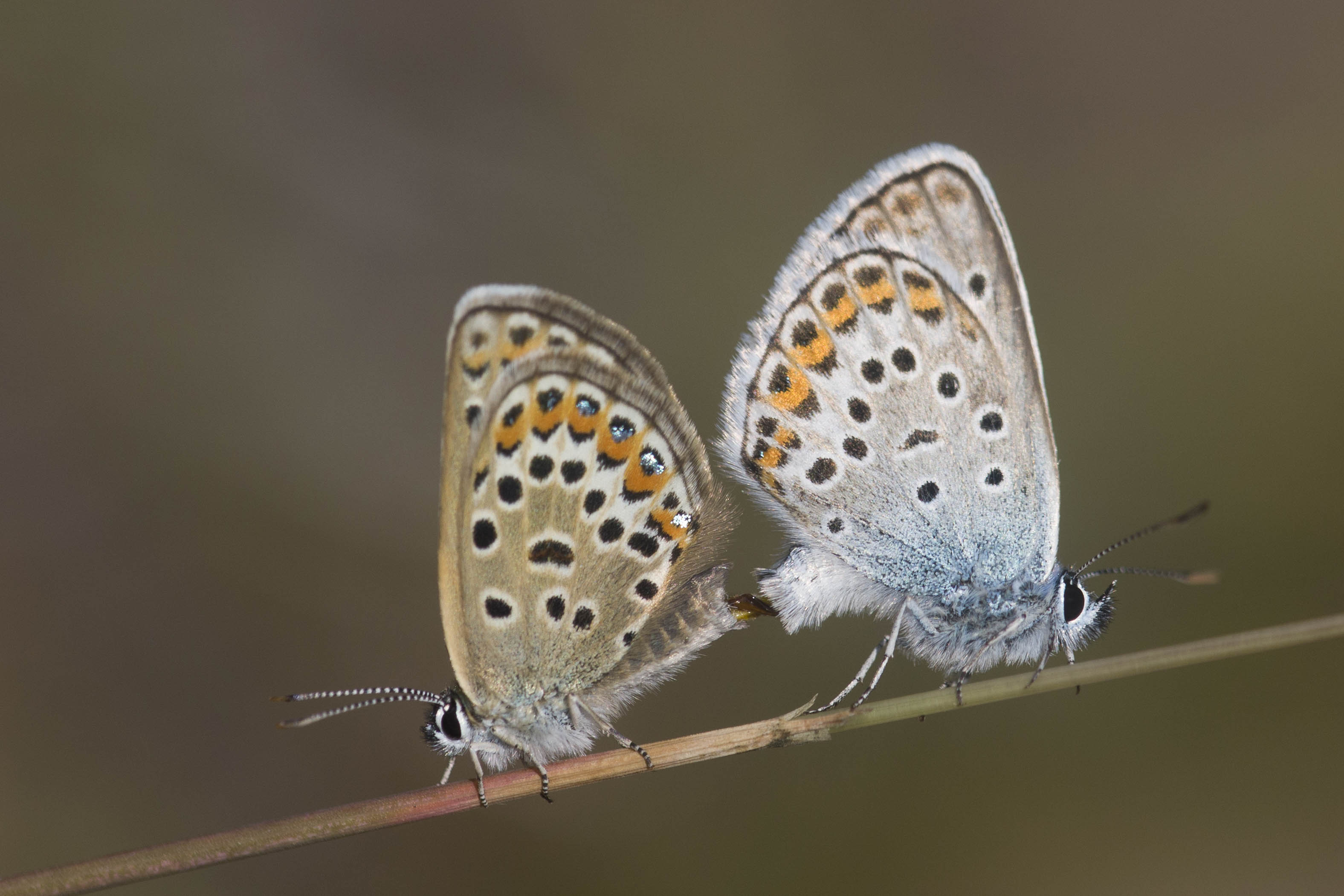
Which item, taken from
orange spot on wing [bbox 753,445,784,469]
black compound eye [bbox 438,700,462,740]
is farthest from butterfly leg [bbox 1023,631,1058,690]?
black compound eye [bbox 438,700,462,740]

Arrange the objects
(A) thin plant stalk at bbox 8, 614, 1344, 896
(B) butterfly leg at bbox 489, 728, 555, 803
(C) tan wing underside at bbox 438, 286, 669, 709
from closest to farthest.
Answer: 1. (A) thin plant stalk at bbox 8, 614, 1344, 896
2. (C) tan wing underside at bbox 438, 286, 669, 709
3. (B) butterfly leg at bbox 489, 728, 555, 803

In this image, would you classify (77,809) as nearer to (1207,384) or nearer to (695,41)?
(695,41)

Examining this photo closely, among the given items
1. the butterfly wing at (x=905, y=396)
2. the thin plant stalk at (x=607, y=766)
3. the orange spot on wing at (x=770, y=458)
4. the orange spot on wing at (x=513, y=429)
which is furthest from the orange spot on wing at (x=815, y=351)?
the thin plant stalk at (x=607, y=766)

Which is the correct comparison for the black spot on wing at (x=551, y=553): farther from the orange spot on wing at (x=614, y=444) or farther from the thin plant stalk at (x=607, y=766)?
the thin plant stalk at (x=607, y=766)

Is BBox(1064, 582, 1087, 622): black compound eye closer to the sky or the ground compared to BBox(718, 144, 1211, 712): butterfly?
closer to the ground

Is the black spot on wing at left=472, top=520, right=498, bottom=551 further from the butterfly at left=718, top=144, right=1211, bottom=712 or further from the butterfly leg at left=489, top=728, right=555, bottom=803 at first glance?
the butterfly at left=718, top=144, right=1211, bottom=712

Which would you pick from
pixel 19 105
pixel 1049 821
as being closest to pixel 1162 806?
pixel 1049 821

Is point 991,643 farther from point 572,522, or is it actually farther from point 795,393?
point 572,522
